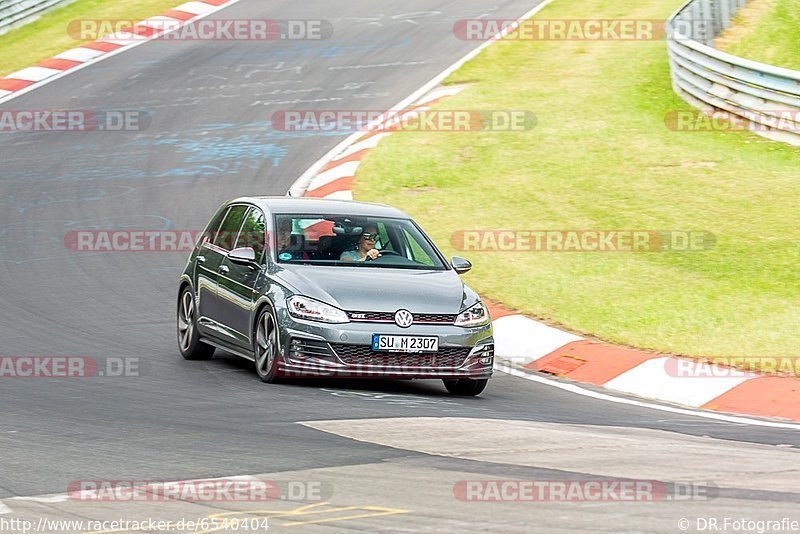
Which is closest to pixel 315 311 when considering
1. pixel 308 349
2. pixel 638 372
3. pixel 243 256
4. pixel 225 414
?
pixel 308 349

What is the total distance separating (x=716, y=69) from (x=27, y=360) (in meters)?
13.2

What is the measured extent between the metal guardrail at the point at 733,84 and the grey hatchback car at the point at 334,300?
9596 millimetres

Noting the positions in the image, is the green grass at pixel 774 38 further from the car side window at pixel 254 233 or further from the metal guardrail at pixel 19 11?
the car side window at pixel 254 233

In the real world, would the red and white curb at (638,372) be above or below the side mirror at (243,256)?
below

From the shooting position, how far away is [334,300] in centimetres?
1091

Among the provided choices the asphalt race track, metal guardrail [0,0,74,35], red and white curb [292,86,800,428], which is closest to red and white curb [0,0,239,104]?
metal guardrail [0,0,74,35]

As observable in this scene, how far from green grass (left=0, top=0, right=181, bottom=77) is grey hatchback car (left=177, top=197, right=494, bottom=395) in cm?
1622

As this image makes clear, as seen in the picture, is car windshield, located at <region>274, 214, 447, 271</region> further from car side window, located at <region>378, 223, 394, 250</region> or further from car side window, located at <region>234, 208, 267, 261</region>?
car side window, located at <region>234, 208, 267, 261</region>

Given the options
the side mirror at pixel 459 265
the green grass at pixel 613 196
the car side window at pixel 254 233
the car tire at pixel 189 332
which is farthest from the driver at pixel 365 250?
the green grass at pixel 613 196

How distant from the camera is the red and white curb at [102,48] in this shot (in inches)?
1041

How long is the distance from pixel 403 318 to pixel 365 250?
3.96ft

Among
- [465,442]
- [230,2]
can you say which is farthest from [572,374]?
[230,2]

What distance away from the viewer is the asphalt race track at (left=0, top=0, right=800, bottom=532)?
6883 mm

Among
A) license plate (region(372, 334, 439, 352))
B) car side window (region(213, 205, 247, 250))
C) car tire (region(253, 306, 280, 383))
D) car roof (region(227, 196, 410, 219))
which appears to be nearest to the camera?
license plate (region(372, 334, 439, 352))
